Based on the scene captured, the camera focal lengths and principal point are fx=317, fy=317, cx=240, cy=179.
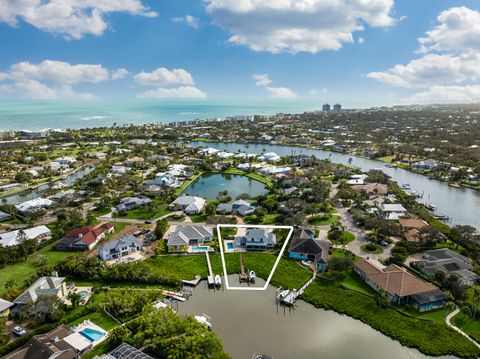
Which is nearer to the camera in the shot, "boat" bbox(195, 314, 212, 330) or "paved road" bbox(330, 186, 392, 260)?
"boat" bbox(195, 314, 212, 330)

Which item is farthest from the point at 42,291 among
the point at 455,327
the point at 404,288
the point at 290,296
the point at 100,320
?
the point at 455,327

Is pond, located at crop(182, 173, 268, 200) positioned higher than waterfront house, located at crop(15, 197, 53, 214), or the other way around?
waterfront house, located at crop(15, 197, 53, 214)

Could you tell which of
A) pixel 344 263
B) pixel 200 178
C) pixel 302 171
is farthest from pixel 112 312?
pixel 302 171

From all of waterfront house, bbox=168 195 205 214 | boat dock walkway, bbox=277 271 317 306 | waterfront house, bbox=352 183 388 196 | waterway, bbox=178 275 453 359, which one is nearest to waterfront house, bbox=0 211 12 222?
waterfront house, bbox=168 195 205 214

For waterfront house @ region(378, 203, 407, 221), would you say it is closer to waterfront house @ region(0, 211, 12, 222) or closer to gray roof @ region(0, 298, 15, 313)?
gray roof @ region(0, 298, 15, 313)

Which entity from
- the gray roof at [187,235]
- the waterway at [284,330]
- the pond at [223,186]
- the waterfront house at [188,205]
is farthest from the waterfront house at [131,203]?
the waterway at [284,330]

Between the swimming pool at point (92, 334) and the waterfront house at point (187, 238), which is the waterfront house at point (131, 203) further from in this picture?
the swimming pool at point (92, 334)

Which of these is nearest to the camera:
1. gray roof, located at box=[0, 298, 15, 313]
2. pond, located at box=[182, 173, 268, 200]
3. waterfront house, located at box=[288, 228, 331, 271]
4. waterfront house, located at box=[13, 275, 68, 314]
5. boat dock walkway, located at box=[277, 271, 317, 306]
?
gray roof, located at box=[0, 298, 15, 313]
